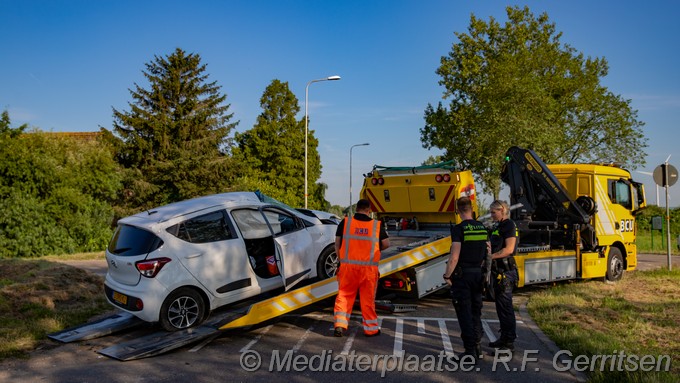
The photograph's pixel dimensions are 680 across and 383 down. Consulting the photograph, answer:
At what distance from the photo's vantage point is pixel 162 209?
732cm

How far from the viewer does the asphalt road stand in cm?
530

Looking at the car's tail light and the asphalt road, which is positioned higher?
the car's tail light

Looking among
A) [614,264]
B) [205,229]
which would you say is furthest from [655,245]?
[205,229]

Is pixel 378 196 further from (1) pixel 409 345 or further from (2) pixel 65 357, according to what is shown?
(2) pixel 65 357

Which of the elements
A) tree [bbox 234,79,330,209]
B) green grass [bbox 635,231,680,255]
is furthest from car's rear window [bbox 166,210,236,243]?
tree [bbox 234,79,330,209]

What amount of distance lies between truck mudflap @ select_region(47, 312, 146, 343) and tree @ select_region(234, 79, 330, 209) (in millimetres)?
31653

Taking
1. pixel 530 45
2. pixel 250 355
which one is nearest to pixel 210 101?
pixel 530 45

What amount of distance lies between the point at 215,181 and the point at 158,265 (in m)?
27.9

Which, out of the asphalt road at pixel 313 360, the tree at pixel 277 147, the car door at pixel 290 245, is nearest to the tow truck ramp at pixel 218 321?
the asphalt road at pixel 313 360

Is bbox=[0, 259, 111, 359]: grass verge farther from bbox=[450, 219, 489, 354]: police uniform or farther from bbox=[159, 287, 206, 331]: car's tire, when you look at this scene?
bbox=[450, 219, 489, 354]: police uniform

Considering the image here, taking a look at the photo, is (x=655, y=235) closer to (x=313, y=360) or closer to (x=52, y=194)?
(x=313, y=360)

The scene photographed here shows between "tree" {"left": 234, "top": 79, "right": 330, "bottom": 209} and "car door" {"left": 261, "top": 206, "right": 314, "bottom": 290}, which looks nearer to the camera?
"car door" {"left": 261, "top": 206, "right": 314, "bottom": 290}

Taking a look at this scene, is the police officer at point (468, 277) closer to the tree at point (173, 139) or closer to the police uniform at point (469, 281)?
the police uniform at point (469, 281)

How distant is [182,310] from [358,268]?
2.29 metres
